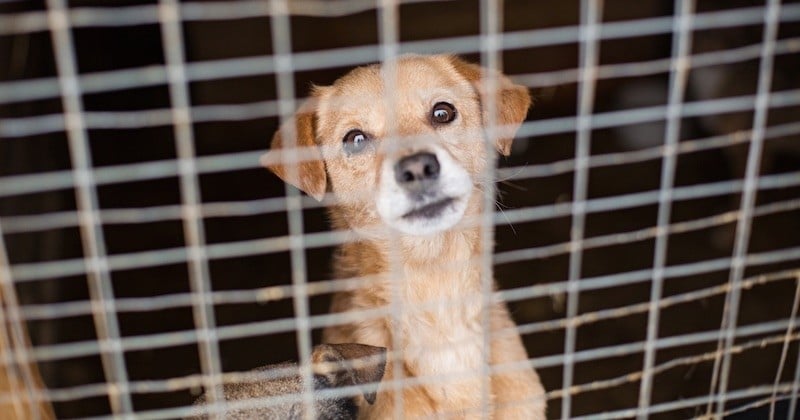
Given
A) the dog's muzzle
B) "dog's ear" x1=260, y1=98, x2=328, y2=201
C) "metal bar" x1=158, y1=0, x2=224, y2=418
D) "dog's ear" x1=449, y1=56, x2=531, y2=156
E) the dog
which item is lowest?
the dog

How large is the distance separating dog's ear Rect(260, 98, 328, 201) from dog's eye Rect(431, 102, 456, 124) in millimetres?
411

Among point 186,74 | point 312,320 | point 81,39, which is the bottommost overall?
point 312,320

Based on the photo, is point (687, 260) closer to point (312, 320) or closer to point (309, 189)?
point (309, 189)

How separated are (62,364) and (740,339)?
3272mm

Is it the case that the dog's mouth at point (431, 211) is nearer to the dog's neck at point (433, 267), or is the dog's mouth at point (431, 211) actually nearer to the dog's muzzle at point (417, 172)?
the dog's muzzle at point (417, 172)

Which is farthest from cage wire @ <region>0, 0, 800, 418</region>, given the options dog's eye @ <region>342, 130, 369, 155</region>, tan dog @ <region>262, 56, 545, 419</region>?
dog's eye @ <region>342, 130, 369, 155</region>

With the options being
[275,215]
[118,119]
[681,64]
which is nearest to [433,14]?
[275,215]

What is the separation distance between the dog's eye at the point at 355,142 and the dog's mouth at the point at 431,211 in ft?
1.37

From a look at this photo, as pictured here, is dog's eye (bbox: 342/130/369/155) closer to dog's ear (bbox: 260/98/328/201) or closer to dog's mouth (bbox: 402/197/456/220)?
dog's ear (bbox: 260/98/328/201)

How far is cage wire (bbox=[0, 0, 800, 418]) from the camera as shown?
1879 millimetres

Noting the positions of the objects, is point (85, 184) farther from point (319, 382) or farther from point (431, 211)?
point (431, 211)

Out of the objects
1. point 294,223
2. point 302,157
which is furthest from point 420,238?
point 294,223

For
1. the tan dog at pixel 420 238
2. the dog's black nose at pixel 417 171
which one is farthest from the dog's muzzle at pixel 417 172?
the tan dog at pixel 420 238

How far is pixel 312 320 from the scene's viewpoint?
6.80 feet
